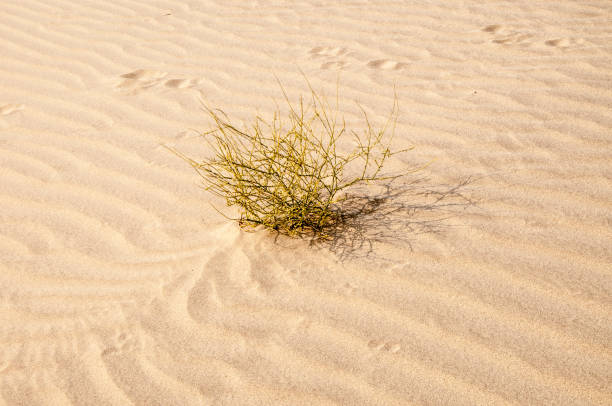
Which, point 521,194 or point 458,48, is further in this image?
point 458,48

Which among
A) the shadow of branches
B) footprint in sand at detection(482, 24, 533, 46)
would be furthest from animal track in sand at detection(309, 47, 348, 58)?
the shadow of branches

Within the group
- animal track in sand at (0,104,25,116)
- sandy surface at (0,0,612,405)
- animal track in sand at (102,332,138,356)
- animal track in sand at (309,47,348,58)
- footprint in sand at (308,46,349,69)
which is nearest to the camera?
sandy surface at (0,0,612,405)

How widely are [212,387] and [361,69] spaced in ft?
7.64

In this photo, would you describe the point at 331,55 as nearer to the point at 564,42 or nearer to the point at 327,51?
the point at 327,51

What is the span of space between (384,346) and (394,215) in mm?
680

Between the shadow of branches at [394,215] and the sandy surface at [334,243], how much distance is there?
1 centimetres

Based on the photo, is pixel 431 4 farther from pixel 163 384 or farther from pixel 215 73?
pixel 163 384

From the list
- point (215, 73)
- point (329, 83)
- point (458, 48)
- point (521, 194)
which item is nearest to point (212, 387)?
point (521, 194)

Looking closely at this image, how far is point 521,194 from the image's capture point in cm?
239

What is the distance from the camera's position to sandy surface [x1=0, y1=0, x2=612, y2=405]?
178 cm

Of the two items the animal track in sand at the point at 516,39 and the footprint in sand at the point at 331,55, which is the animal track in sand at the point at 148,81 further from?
the animal track in sand at the point at 516,39

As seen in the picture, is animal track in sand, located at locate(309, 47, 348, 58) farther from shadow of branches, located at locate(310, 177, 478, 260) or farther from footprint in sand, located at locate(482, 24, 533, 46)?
shadow of branches, located at locate(310, 177, 478, 260)

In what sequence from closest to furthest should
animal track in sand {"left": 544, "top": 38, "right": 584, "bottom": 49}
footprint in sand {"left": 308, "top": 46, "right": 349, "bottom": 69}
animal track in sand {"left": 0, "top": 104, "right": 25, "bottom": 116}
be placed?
animal track in sand {"left": 0, "top": 104, "right": 25, "bottom": 116} → animal track in sand {"left": 544, "top": 38, "right": 584, "bottom": 49} → footprint in sand {"left": 308, "top": 46, "right": 349, "bottom": 69}

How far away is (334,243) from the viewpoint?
2262mm
